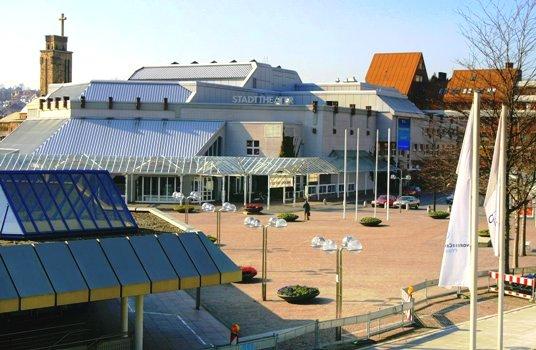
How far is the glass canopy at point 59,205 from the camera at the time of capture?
23.9 metres

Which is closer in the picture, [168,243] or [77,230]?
[168,243]

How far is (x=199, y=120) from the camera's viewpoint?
86000 mm

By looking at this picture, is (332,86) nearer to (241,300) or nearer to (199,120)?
(199,120)

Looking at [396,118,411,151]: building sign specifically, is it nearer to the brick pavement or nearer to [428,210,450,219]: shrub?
the brick pavement

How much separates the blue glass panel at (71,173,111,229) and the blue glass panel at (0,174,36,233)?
7.55ft

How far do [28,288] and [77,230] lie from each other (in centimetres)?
586

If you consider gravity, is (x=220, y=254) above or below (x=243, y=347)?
above

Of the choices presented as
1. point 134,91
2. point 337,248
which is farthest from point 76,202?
point 134,91

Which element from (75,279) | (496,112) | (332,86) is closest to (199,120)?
(332,86)

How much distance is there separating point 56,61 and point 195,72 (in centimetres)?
4527

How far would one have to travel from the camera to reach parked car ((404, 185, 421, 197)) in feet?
305

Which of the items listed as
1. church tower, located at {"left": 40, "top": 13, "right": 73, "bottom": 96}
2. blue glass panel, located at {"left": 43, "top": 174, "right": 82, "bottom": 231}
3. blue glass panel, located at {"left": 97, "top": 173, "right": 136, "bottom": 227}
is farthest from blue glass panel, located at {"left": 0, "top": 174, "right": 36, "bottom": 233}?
church tower, located at {"left": 40, "top": 13, "right": 73, "bottom": 96}

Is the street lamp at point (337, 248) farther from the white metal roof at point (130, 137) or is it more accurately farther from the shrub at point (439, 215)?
the white metal roof at point (130, 137)

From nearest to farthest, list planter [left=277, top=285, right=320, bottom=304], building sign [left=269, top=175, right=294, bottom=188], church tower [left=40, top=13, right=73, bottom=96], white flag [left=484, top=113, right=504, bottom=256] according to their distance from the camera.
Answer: white flag [left=484, top=113, right=504, bottom=256]
planter [left=277, top=285, right=320, bottom=304]
building sign [left=269, top=175, right=294, bottom=188]
church tower [left=40, top=13, right=73, bottom=96]
